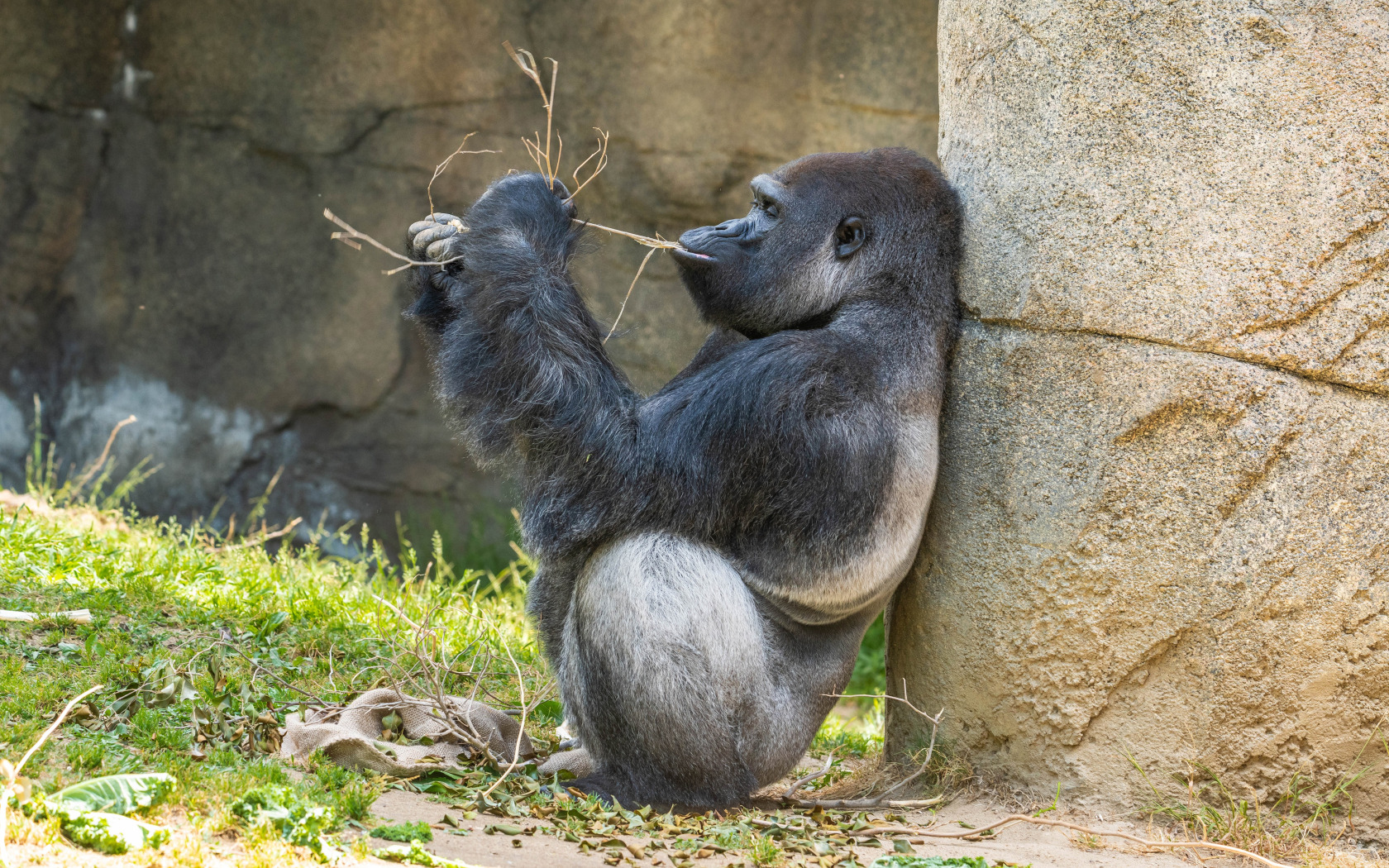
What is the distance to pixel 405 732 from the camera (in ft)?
11.1

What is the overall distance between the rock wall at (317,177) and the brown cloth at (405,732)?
4.02 m

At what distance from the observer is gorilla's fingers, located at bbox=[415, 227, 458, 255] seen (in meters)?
3.51

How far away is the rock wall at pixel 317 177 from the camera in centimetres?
707

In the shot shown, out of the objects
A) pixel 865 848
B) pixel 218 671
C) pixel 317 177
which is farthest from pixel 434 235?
pixel 317 177

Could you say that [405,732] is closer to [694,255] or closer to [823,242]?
[694,255]

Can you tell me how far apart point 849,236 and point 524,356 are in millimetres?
1016

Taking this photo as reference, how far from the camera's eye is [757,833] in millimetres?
2879

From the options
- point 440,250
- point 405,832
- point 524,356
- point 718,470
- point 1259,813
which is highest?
point 440,250

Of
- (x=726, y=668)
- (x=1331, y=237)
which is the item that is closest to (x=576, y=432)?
(x=726, y=668)

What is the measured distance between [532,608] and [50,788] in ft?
4.81

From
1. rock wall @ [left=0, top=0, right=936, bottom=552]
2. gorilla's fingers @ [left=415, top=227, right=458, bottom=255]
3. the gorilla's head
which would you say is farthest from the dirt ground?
rock wall @ [left=0, top=0, right=936, bottom=552]

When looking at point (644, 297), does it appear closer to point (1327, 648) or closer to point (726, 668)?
point (726, 668)

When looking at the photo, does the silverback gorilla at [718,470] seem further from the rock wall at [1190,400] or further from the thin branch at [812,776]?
the rock wall at [1190,400]

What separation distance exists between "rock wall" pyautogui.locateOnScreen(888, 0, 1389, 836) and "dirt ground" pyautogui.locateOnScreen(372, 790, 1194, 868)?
0.18 m
